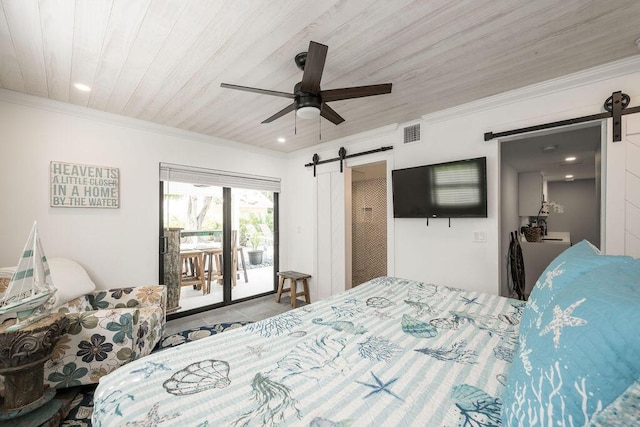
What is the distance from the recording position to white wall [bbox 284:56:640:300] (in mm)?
2111

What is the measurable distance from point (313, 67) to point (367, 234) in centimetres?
339

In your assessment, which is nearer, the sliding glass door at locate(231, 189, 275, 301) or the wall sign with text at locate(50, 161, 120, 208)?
the wall sign with text at locate(50, 161, 120, 208)

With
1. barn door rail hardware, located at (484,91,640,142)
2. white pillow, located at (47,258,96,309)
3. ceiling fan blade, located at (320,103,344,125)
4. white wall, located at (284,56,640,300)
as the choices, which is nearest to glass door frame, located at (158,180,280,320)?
white pillow, located at (47,258,96,309)

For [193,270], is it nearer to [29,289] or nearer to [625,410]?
[29,289]

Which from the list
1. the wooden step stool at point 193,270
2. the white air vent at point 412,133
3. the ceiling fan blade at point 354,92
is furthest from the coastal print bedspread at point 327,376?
the wooden step stool at point 193,270

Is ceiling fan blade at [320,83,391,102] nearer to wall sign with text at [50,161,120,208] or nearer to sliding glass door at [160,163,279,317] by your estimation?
sliding glass door at [160,163,279,317]

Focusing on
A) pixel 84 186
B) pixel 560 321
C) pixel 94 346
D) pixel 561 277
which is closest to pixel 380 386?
pixel 560 321

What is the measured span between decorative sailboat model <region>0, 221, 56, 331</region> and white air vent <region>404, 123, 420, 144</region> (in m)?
3.48

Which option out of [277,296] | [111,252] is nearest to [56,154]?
[111,252]

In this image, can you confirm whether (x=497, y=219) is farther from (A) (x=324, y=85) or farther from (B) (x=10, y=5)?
(B) (x=10, y=5)

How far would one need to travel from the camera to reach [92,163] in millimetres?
2889

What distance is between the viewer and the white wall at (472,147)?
2.11m

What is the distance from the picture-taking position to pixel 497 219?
8.52 feet

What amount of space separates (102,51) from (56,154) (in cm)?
153
